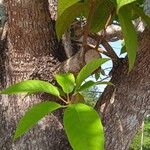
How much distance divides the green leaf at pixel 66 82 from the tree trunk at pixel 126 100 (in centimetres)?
20

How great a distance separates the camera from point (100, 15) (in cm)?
105

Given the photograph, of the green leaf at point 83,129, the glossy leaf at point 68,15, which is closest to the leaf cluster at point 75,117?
the green leaf at point 83,129

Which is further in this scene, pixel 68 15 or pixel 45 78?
pixel 45 78

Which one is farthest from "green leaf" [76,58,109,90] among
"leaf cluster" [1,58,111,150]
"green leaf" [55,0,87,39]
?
"green leaf" [55,0,87,39]

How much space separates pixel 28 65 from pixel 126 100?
10.8 inches

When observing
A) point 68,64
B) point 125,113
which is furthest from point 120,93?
point 68,64

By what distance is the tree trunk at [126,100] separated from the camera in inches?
39.3

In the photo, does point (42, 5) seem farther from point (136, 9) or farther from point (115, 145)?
point (115, 145)

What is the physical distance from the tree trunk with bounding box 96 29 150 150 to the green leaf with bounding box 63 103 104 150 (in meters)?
0.28

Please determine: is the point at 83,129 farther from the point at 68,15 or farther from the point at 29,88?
the point at 68,15

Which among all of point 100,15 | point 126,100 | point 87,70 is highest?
point 100,15

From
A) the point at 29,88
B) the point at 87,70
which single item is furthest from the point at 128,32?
the point at 29,88

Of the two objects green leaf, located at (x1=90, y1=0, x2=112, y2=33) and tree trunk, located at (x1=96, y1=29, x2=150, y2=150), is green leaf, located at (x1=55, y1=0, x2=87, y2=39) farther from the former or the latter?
tree trunk, located at (x1=96, y1=29, x2=150, y2=150)

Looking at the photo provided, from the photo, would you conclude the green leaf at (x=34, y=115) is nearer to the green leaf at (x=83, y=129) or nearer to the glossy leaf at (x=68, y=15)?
the green leaf at (x=83, y=129)
